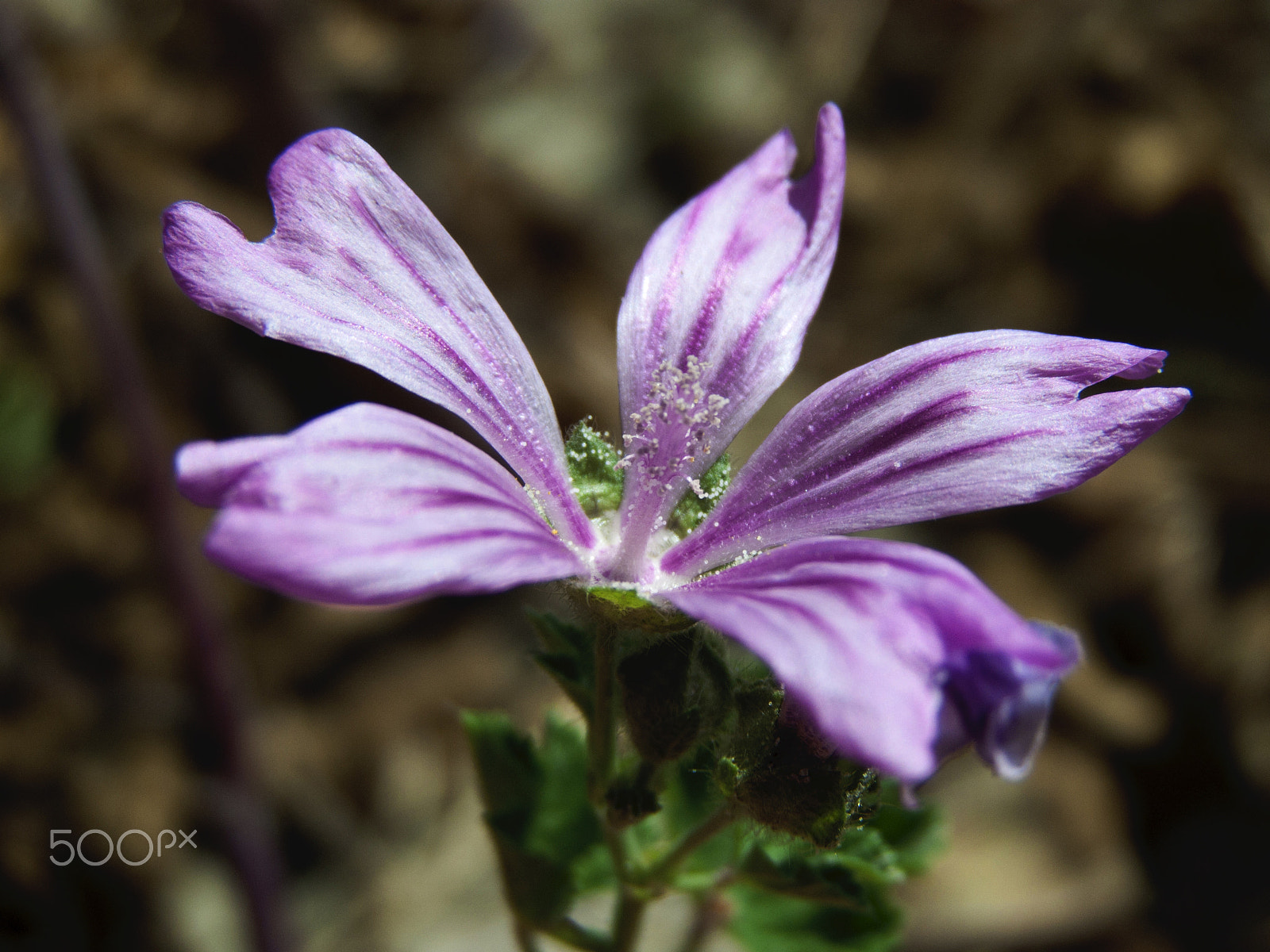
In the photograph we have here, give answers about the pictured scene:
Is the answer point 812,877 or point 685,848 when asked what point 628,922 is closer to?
point 685,848

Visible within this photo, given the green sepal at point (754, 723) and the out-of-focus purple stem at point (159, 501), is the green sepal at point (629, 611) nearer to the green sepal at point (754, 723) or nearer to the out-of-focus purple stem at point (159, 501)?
the green sepal at point (754, 723)

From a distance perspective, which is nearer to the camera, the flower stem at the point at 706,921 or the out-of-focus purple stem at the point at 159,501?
the flower stem at the point at 706,921

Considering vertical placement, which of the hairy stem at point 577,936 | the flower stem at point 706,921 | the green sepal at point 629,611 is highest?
the green sepal at point 629,611

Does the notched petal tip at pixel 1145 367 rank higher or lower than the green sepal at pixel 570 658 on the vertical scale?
higher

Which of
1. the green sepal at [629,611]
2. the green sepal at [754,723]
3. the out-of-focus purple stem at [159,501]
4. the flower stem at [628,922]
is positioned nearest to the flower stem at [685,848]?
the flower stem at [628,922]

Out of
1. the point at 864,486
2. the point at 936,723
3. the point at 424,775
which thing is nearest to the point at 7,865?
the point at 424,775

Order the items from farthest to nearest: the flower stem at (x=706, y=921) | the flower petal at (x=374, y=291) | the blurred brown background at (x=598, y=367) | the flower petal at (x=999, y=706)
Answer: the blurred brown background at (x=598, y=367)
the flower stem at (x=706, y=921)
the flower petal at (x=374, y=291)
the flower petal at (x=999, y=706)

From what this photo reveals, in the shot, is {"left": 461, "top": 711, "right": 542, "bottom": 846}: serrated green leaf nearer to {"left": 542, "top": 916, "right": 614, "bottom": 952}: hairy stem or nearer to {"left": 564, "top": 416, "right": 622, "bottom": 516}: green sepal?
{"left": 542, "top": 916, "right": 614, "bottom": 952}: hairy stem

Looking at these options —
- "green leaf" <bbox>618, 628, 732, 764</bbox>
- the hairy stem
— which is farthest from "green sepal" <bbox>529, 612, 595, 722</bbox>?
the hairy stem
